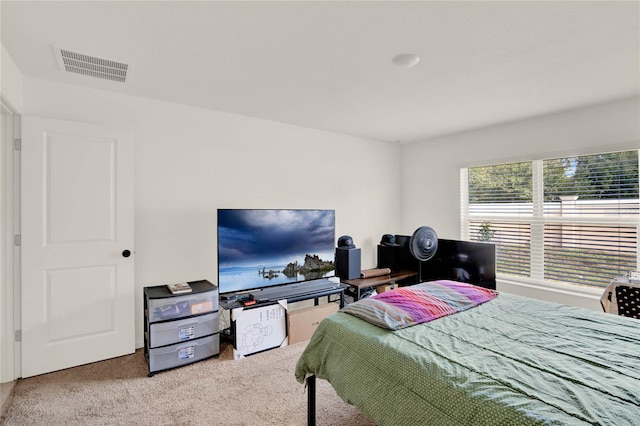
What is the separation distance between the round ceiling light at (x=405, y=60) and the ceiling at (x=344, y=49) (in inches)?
2.2

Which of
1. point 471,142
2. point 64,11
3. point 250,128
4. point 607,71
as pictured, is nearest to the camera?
point 64,11

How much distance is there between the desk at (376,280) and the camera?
3617 mm

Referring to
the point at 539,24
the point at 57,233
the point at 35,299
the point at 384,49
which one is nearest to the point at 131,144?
the point at 57,233

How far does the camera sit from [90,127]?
2611mm

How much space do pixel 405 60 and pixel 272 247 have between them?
82.2 inches

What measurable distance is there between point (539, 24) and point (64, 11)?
2.58m

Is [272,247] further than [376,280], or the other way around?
[376,280]

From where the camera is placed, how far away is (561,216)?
11.4 feet

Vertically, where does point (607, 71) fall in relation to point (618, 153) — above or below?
above

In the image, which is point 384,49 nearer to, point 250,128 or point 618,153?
point 250,128

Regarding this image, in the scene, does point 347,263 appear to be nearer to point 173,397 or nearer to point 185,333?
point 185,333

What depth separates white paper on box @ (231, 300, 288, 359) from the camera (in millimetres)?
2820

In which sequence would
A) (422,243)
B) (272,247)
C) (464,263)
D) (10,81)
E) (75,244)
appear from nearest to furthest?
(10,81), (75,244), (272,247), (422,243), (464,263)

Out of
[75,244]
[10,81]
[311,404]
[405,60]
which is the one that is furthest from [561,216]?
[10,81]
